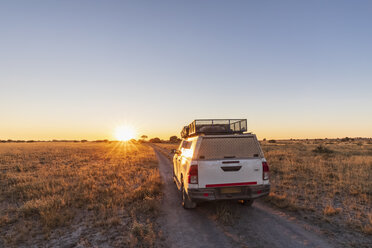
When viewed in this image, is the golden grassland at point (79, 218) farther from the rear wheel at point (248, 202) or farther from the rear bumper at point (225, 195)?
the rear wheel at point (248, 202)

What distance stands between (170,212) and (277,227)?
3.15 meters

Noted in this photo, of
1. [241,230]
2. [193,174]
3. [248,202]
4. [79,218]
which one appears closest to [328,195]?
[248,202]

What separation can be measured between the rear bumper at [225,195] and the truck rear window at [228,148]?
899 mm

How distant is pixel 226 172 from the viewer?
5512 millimetres

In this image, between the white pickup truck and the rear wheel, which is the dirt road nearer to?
the rear wheel

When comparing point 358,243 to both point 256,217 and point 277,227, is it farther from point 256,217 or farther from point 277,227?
point 256,217

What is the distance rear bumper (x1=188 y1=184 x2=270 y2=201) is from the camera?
17.9ft

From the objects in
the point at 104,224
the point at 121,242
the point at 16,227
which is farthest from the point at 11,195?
the point at 121,242

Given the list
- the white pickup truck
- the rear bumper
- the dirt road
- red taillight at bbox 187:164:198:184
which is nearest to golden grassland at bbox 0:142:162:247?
the dirt road

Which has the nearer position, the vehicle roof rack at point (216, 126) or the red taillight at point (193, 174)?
the red taillight at point (193, 174)

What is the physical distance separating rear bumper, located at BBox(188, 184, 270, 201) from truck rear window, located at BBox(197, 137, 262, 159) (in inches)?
35.4

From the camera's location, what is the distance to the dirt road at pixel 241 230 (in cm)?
441

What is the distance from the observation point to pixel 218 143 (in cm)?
571

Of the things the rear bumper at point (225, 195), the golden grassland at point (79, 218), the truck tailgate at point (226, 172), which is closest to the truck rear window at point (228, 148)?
the truck tailgate at point (226, 172)
